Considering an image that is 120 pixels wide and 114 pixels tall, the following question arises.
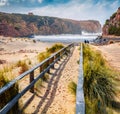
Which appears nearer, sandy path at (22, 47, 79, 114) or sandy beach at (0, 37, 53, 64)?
sandy path at (22, 47, 79, 114)

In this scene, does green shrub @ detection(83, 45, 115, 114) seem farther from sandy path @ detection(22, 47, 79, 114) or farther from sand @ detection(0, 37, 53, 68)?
sand @ detection(0, 37, 53, 68)

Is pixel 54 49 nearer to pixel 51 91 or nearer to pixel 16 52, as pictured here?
pixel 16 52

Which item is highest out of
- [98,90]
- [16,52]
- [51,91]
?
[98,90]

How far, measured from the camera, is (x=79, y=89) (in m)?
5.61

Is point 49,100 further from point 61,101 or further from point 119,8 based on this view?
point 119,8

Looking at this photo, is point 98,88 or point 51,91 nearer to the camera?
point 98,88

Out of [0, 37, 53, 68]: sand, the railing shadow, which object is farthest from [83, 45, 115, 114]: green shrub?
[0, 37, 53, 68]: sand

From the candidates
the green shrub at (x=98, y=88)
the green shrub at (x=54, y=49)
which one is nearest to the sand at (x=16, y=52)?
the green shrub at (x=54, y=49)

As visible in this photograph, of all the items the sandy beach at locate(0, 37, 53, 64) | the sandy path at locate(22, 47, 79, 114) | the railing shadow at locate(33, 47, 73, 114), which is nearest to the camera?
the sandy path at locate(22, 47, 79, 114)

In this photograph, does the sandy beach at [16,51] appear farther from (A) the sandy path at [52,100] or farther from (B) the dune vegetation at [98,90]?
(B) the dune vegetation at [98,90]

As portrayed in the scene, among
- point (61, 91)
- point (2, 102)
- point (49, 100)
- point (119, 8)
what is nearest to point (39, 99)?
point (49, 100)

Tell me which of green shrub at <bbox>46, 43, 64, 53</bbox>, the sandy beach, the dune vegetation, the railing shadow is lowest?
the sandy beach

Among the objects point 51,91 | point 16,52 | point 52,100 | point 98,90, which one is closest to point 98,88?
point 98,90

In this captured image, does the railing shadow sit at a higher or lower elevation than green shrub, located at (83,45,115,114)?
lower
